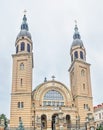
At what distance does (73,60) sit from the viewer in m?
54.0

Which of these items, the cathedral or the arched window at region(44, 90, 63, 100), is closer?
the cathedral

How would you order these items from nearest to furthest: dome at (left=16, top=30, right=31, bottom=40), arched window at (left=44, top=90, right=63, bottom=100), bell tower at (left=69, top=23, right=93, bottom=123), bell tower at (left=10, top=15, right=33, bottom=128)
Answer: bell tower at (left=10, top=15, right=33, bottom=128) → bell tower at (left=69, top=23, right=93, bottom=123) → arched window at (left=44, top=90, right=63, bottom=100) → dome at (left=16, top=30, right=31, bottom=40)

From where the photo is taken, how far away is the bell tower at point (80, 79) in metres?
49.2

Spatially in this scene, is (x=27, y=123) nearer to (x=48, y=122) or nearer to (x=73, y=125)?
(x=48, y=122)

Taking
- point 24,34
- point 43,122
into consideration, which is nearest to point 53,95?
point 43,122

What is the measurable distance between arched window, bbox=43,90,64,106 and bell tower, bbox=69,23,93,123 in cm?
314

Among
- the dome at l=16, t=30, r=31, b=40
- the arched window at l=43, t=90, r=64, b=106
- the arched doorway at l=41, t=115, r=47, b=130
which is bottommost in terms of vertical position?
the arched doorway at l=41, t=115, r=47, b=130

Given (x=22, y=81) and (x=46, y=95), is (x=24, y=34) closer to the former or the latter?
(x=22, y=81)

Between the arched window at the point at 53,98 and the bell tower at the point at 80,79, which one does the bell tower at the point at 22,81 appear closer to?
the arched window at the point at 53,98

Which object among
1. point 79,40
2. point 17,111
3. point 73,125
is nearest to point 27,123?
point 17,111

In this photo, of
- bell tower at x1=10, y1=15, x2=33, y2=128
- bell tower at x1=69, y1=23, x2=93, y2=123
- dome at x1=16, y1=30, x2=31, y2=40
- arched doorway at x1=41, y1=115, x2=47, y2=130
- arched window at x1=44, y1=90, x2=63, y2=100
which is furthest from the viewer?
dome at x1=16, y1=30, x2=31, y2=40

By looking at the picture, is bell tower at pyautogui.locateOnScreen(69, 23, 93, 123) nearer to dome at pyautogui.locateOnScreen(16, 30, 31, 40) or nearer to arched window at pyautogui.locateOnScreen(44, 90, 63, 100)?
arched window at pyautogui.locateOnScreen(44, 90, 63, 100)

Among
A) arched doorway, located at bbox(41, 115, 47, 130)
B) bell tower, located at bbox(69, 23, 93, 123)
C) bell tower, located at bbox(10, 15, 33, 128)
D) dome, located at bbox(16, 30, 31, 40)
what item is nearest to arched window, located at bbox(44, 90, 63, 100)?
bell tower, located at bbox(69, 23, 93, 123)

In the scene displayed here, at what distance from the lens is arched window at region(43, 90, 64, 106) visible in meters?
49.3
